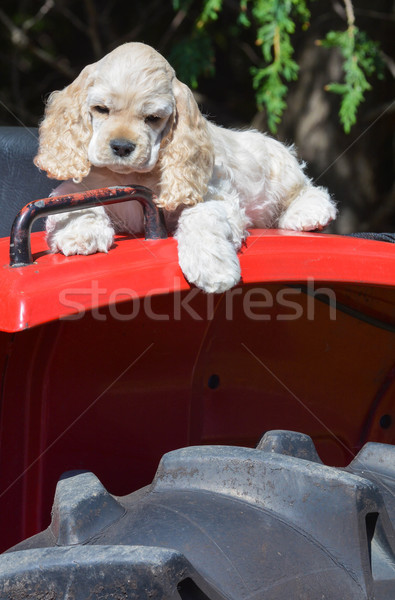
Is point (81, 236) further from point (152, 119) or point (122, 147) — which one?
point (152, 119)

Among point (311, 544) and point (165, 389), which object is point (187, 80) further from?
point (311, 544)

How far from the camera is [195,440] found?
1.50 m

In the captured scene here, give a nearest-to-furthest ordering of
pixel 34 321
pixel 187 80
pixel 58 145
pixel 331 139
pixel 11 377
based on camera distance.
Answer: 1. pixel 34 321
2. pixel 11 377
3. pixel 58 145
4. pixel 187 80
5. pixel 331 139

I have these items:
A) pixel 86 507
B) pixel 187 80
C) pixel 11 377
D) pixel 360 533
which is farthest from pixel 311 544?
pixel 187 80

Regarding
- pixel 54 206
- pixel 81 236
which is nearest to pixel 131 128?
pixel 81 236

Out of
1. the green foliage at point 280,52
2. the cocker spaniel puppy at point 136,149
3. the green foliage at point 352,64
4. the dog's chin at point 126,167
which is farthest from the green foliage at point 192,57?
the dog's chin at point 126,167

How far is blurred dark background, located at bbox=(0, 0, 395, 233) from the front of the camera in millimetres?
4391

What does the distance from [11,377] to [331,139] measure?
11.6ft

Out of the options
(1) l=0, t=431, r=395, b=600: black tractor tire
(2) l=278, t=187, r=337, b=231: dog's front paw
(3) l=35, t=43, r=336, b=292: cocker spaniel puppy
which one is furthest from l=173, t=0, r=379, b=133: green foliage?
(1) l=0, t=431, r=395, b=600: black tractor tire

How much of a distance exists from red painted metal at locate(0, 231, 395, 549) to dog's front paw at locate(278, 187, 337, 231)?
2.19ft

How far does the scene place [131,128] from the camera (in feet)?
5.81

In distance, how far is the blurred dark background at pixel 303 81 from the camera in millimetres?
4391

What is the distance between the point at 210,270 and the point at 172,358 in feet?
0.75

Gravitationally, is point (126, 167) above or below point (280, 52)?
below
